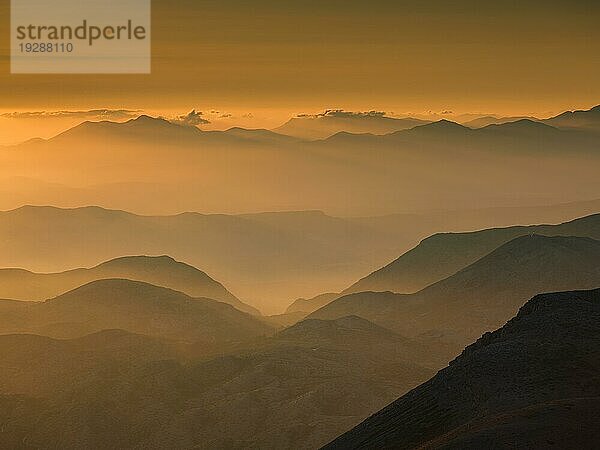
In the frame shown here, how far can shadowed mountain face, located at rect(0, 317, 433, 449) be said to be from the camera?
151750 millimetres

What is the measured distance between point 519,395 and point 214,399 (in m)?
107

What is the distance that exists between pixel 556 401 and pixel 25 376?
156 metres

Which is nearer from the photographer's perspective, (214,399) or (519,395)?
→ (519,395)

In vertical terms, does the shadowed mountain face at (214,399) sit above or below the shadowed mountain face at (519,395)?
below

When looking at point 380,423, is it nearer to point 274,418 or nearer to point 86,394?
point 274,418

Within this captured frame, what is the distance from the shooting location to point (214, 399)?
170 meters

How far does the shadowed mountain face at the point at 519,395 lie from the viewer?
5484cm

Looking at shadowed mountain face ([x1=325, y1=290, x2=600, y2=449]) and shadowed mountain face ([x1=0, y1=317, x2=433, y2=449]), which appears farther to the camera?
shadowed mountain face ([x1=0, y1=317, x2=433, y2=449])

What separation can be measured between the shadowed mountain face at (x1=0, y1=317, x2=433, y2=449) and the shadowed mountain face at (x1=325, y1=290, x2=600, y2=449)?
54.1 metres

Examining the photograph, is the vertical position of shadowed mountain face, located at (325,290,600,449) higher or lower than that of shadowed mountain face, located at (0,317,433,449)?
higher

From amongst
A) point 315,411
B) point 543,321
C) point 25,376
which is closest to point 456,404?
point 543,321

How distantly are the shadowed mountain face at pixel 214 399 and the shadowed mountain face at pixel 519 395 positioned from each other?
Result: 5414 centimetres

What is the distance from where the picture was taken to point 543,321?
86250mm

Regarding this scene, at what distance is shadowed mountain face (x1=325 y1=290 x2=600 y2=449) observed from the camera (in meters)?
54.8
